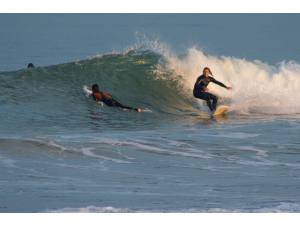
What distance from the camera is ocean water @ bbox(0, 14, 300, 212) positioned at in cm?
1280

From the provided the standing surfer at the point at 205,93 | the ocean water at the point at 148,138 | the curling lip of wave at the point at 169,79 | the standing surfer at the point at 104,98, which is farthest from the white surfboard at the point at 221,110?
the standing surfer at the point at 104,98

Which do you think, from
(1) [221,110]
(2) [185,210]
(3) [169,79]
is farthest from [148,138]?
(3) [169,79]

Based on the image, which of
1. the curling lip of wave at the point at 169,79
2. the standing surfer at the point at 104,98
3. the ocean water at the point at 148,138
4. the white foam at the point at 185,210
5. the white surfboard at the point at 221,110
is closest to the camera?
the white foam at the point at 185,210

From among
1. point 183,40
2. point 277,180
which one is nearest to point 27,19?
point 183,40

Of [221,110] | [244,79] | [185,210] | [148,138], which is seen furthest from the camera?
[244,79]

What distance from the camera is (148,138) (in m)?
18.0

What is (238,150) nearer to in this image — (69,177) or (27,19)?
(69,177)

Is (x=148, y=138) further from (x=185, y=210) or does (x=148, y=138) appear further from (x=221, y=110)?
(x=185, y=210)

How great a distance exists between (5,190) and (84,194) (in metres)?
1.09

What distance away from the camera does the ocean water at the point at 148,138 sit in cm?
1280

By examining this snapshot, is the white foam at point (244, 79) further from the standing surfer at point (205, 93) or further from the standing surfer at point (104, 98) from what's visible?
the standing surfer at point (104, 98)

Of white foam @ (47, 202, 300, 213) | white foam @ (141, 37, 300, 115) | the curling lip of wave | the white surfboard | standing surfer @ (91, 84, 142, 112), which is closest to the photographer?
white foam @ (47, 202, 300, 213)

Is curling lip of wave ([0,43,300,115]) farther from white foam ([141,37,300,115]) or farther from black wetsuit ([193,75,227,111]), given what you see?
black wetsuit ([193,75,227,111])

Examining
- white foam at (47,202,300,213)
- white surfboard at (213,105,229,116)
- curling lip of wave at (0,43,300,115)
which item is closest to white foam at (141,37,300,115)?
curling lip of wave at (0,43,300,115)
